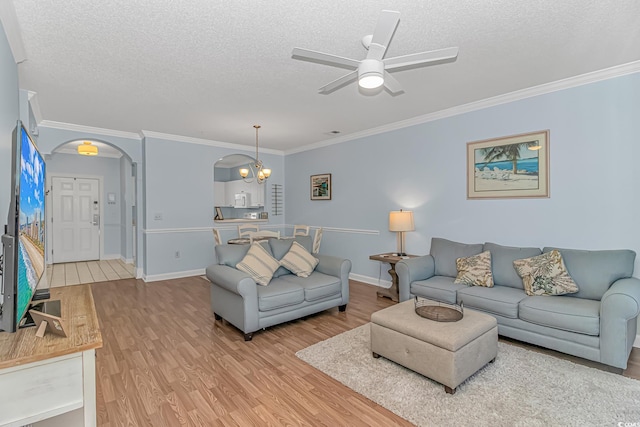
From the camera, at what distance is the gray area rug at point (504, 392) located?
1988 mm

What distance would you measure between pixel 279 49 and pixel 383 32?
40.5 inches

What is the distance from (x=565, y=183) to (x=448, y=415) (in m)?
2.76

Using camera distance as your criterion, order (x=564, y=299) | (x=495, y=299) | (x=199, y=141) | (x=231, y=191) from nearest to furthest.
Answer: (x=564, y=299) < (x=495, y=299) < (x=199, y=141) < (x=231, y=191)

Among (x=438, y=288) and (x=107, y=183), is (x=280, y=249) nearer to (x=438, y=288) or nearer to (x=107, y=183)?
(x=438, y=288)

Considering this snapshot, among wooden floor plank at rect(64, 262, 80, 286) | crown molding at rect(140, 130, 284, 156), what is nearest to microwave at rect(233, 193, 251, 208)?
crown molding at rect(140, 130, 284, 156)

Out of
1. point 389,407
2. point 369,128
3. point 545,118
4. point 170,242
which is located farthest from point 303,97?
point 170,242

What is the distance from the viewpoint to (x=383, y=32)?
1.93 metres

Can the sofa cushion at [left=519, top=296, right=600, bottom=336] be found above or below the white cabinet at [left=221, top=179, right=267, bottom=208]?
below

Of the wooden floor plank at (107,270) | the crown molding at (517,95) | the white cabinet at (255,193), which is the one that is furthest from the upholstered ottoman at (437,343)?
the white cabinet at (255,193)

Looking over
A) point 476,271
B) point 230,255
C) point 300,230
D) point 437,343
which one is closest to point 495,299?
point 476,271

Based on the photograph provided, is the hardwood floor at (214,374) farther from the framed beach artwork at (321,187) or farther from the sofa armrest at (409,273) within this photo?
the framed beach artwork at (321,187)

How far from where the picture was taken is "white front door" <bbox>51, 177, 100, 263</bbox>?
7.35 m

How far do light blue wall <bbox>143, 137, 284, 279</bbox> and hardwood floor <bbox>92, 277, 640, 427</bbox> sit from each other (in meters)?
1.73

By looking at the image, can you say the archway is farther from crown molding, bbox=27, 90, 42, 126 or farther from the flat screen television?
the flat screen television
